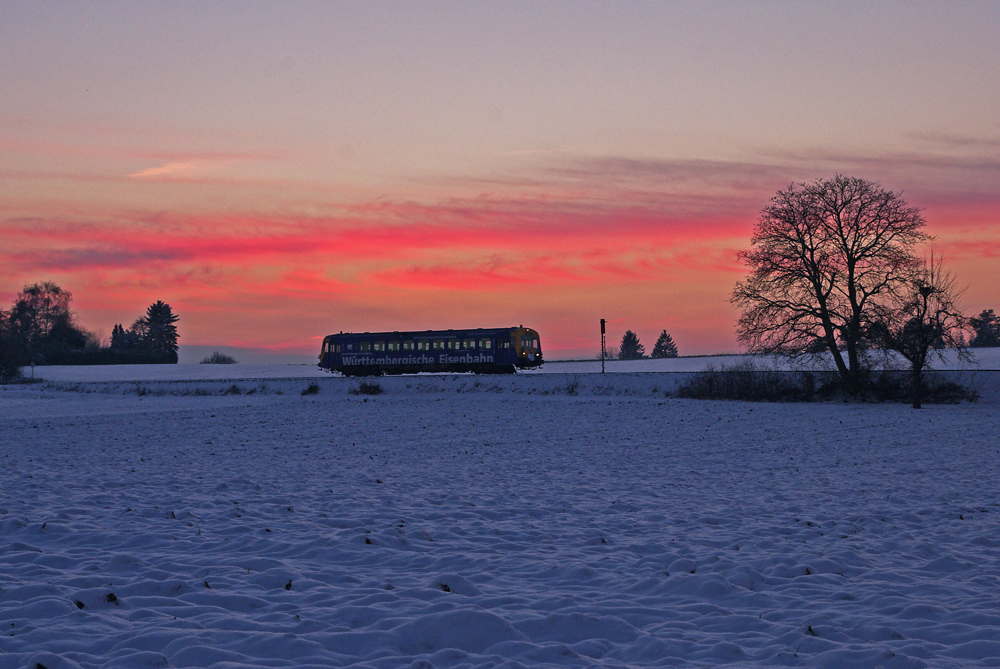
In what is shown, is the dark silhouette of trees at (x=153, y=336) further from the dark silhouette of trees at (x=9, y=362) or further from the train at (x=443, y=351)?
the train at (x=443, y=351)

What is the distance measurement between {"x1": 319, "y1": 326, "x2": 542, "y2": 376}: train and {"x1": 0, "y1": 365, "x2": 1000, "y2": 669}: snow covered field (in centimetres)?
3775

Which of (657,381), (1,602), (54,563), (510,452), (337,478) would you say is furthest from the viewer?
(657,381)

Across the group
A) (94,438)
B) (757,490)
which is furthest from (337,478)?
(94,438)

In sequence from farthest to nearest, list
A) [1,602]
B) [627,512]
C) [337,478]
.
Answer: [337,478], [627,512], [1,602]

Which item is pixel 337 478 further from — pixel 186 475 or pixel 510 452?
pixel 510 452

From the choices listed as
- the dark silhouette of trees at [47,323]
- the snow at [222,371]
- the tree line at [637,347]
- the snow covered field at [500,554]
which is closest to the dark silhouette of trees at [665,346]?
the tree line at [637,347]

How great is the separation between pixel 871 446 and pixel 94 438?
21.3 meters

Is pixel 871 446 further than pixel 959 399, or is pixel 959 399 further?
pixel 959 399

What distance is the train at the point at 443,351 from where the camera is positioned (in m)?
58.2

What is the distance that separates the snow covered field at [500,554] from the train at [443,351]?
124 feet

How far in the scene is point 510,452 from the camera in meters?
18.5

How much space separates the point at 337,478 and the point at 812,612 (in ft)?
31.6

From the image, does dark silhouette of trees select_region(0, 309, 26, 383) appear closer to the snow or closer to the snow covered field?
the snow

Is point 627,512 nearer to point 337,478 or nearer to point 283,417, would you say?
point 337,478
